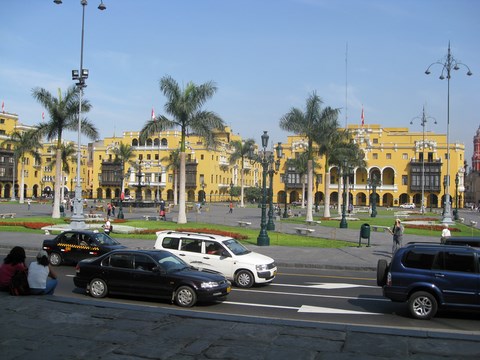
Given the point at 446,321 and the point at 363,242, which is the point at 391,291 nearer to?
the point at 446,321

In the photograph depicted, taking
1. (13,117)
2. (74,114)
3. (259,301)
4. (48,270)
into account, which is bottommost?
(259,301)

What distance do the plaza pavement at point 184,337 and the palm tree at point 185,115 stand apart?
26.6 meters

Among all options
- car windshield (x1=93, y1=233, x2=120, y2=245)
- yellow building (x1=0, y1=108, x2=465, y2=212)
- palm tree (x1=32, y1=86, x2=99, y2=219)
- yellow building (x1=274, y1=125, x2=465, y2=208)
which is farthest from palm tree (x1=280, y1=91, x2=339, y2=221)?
yellow building (x1=274, y1=125, x2=465, y2=208)

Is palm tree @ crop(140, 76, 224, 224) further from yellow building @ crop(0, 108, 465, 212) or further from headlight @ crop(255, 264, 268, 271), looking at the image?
yellow building @ crop(0, 108, 465, 212)

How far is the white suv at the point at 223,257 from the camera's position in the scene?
48.0ft

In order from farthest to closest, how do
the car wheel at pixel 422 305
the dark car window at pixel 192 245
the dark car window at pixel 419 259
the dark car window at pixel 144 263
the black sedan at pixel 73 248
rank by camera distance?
the black sedan at pixel 73 248, the dark car window at pixel 192 245, the dark car window at pixel 144 263, the dark car window at pixel 419 259, the car wheel at pixel 422 305

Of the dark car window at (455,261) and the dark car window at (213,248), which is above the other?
the dark car window at (455,261)

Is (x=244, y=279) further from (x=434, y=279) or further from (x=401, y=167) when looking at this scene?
(x=401, y=167)

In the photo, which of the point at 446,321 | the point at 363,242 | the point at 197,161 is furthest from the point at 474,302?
the point at 197,161

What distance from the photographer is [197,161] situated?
112750 millimetres

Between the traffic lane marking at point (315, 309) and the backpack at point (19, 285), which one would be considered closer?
the backpack at point (19, 285)

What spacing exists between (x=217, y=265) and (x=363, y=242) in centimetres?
1631

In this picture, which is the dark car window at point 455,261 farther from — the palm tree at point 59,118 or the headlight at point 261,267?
the palm tree at point 59,118

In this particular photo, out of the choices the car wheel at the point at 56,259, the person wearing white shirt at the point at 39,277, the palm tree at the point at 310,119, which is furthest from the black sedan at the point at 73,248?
the palm tree at the point at 310,119
